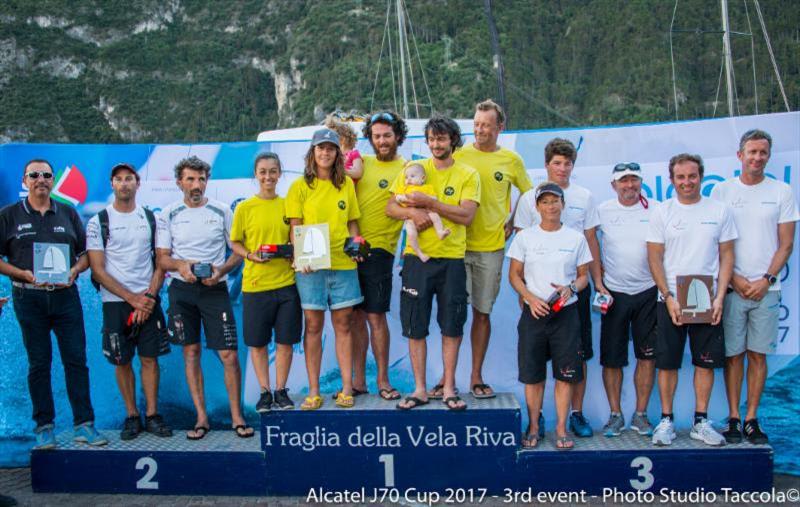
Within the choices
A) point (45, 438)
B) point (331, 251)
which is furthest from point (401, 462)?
point (45, 438)

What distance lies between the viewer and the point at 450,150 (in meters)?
4.80

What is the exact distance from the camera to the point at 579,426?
16.1 feet

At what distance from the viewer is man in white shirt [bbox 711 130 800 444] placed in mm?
4703

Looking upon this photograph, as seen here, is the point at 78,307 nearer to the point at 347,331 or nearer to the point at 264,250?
the point at 264,250

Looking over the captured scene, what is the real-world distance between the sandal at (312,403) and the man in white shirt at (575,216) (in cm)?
157

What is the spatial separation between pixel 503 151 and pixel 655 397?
2.31m

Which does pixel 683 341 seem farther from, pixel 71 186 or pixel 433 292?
pixel 71 186

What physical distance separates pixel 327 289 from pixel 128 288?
4.94 feet

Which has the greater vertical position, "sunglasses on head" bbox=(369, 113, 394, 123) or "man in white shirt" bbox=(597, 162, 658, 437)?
"sunglasses on head" bbox=(369, 113, 394, 123)

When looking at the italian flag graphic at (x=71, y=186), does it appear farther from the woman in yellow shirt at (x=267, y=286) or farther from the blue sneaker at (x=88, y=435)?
the blue sneaker at (x=88, y=435)

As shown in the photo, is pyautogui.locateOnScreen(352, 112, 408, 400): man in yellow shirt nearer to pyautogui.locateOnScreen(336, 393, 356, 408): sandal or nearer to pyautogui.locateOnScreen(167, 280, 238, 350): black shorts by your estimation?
pyautogui.locateOnScreen(336, 393, 356, 408): sandal

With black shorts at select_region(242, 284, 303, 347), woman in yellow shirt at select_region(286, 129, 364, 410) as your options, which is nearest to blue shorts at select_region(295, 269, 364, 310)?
woman in yellow shirt at select_region(286, 129, 364, 410)

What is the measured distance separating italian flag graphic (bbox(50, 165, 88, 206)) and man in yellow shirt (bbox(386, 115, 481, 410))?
283 centimetres

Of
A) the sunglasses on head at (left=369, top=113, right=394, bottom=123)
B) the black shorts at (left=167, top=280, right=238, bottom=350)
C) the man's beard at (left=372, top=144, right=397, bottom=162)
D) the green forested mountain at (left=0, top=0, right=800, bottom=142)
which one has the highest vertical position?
the green forested mountain at (left=0, top=0, right=800, bottom=142)
